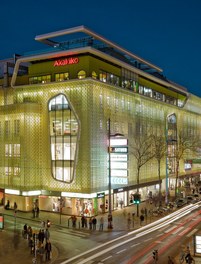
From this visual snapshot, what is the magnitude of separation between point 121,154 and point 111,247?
17035 mm

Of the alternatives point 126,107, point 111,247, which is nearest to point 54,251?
point 111,247

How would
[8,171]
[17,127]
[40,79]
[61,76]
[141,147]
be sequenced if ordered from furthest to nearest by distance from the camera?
[141,147], [8,171], [40,79], [17,127], [61,76]

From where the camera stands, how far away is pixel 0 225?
3459cm

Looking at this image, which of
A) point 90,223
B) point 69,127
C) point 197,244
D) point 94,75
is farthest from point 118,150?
point 197,244

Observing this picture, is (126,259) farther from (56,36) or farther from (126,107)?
(56,36)

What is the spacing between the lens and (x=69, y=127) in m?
50.9

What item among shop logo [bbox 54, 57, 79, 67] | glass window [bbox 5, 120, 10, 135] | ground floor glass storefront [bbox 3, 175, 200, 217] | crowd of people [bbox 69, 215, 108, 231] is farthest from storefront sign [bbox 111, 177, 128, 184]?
glass window [bbox 5, 120, 10, 135]

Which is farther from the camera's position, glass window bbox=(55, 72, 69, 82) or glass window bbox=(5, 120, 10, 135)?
glass window bbox=(5, 120, 10, 135)

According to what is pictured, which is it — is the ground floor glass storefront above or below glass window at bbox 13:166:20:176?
below

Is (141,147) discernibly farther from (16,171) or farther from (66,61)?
(16,171)

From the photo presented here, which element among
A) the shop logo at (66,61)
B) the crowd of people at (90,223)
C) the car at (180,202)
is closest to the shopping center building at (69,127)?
the shop logo at (66,61)

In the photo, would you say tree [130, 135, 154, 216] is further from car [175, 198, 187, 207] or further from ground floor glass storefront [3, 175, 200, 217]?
car [175, 198, 187, 207]

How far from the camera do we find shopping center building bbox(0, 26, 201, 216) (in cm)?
4922

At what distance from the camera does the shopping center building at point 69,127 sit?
161ft
